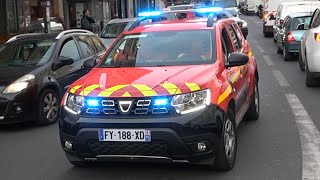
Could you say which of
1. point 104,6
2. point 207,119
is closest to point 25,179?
point 207,119

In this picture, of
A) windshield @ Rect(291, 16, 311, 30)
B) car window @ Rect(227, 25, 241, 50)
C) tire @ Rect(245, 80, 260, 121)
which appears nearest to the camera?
car window @ Rect(227, 25, 241, 50)

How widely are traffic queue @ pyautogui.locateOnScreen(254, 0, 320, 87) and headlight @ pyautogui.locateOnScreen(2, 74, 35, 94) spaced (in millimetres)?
5409

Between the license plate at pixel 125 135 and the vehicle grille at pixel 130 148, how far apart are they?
41mm

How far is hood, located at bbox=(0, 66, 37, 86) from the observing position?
8055 mm

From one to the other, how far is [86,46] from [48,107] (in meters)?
2.12

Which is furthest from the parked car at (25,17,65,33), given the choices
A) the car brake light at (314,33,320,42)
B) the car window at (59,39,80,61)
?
the car brake light at (314,33,320,42)

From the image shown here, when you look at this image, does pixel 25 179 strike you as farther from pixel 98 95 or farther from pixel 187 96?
pixel 187 96

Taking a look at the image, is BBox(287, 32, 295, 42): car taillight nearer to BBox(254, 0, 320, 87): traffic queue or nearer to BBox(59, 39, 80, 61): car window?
BBox(254, 0, 320, 87): traffic queue

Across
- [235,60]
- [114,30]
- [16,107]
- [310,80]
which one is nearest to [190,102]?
[235,60]

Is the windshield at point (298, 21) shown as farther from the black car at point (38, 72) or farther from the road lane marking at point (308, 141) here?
the black car at point (38, 72)

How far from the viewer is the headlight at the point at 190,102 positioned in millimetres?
5105

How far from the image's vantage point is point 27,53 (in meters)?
9.09

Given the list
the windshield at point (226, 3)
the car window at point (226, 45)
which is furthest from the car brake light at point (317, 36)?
the windshield at point (226, 3)

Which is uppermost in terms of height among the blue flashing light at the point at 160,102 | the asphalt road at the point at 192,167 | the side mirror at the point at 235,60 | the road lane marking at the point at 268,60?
the side mirror at the point at 235,60
